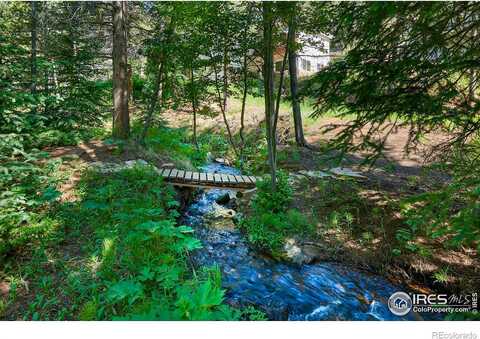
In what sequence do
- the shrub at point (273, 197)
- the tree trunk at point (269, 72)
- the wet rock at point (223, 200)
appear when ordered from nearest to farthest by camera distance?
the tree trunk at point (269, 72) → the shrub at point (273, 197) → the wet rock at point (223, 200)

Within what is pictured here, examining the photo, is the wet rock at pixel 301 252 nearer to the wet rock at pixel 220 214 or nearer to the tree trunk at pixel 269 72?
the tree trunk at pixel 269 72

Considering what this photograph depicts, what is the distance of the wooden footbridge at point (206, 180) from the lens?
606 cm

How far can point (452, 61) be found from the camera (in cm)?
242

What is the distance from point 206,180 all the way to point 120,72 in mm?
3455

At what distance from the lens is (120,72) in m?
6.86

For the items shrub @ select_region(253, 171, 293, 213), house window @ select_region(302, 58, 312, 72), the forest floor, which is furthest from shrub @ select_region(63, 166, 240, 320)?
house window @ select_region(302, 58, 312, 72)

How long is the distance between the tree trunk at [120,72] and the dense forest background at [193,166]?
0.03 m

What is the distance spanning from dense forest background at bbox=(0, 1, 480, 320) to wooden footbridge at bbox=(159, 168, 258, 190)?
547 millimetres

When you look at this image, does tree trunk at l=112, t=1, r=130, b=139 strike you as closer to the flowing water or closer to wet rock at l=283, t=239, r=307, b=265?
the flowing water

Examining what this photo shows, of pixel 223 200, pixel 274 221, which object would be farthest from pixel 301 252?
pixel 223 200

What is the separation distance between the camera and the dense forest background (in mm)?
2459

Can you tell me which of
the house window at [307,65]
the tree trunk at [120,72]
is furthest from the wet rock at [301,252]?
the house window at [307,65]

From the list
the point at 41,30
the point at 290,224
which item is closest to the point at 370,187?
the point at 290,224

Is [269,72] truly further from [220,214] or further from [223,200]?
[223,200]
